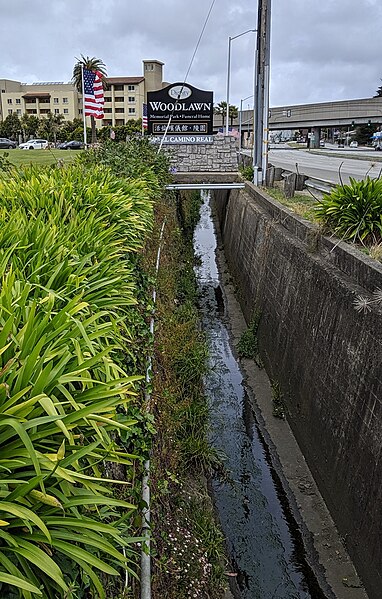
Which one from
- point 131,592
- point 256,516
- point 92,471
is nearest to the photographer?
point 92,471

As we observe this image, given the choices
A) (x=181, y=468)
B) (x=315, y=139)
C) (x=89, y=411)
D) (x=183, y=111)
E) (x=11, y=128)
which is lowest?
(x=181, y=468)

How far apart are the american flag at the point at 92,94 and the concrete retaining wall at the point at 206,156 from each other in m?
2.70

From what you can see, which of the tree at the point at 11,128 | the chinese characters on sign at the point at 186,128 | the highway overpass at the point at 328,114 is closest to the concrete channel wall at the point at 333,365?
the chinese characters on sign at the point at 186,128

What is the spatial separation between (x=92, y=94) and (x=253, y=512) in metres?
17.4

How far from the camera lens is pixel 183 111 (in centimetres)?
2277

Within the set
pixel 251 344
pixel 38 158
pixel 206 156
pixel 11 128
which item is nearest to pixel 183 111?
pixel 206 156

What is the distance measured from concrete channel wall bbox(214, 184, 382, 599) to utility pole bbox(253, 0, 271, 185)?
6741 millimetres

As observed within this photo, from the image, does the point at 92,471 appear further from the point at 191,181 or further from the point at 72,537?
the point at 191,181

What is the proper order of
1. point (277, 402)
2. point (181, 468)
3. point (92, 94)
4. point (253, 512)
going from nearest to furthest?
point (181, 468) → point (253, 512) → point (277, 402) → point (92, 94)

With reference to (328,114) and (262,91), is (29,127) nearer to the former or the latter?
(328,114)

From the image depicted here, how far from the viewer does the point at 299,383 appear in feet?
28.9

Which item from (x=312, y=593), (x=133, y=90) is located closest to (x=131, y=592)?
(x=312, y=593)

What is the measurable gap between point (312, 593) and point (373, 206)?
5105 mm

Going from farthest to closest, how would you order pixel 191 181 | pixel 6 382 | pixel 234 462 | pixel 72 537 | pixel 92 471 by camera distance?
pixel 191 181, pixel 234 462, pixel 92 471, pixel 6 382, pixel 72 537
